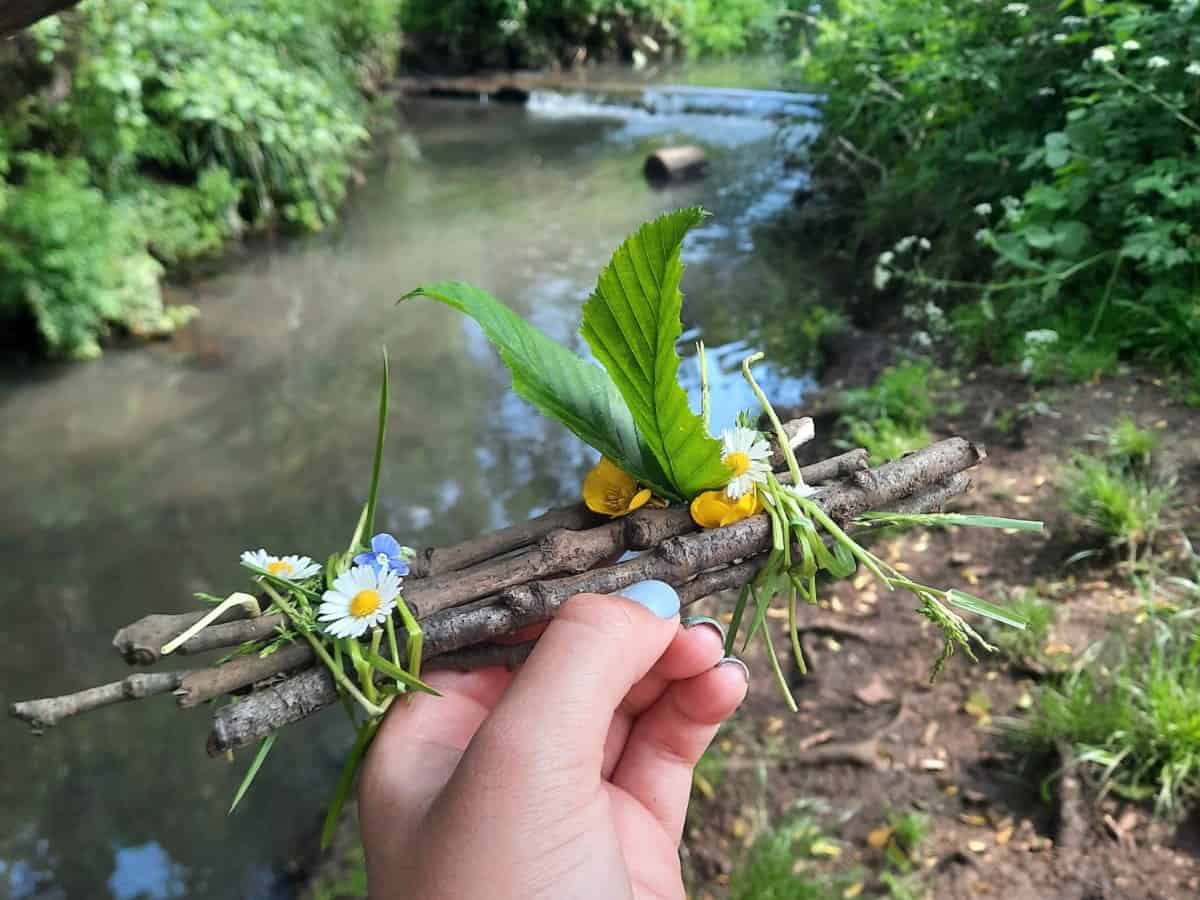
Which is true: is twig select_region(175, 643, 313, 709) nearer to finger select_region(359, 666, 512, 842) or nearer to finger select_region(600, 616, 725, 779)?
finger select_region(359, 666, 512, 842)

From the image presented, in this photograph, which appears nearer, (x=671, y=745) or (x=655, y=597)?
(x=655, y=597)

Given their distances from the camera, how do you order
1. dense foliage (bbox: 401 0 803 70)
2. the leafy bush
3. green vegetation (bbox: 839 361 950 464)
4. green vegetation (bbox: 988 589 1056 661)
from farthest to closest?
dense foliage (bbox: 401 0 803 70) < the leafy bush < green vegetation (bbox: 839 361 950 464) < green vegetation (bbox: 988 589 1056 661)

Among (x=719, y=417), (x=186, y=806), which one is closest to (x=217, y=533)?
(x=186, y=806)

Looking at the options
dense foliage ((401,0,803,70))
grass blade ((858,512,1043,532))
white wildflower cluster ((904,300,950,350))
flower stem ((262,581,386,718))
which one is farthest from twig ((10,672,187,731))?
dense foliage ((401,0,803,70))

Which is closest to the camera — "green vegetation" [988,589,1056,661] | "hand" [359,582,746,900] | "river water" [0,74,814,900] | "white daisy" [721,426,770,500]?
"hand" [359,582,746,900]

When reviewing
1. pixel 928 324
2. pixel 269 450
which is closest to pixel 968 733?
pixel 928 324

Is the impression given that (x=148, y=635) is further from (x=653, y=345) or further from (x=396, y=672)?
(x=653, y=345)
